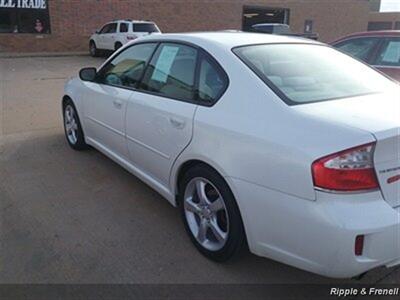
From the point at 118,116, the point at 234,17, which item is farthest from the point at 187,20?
the point at 118,116

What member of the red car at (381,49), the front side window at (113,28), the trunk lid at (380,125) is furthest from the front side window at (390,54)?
the front side window at (113,28)

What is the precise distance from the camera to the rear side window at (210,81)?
103 inches

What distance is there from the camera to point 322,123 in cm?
208

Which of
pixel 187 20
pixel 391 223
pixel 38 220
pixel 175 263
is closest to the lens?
pixel 391 223

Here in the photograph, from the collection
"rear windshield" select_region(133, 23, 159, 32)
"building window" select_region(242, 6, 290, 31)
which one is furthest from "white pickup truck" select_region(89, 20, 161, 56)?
"building window" select_region(242, 6, 290, 31)

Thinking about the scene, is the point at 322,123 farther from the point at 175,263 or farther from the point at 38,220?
the point at 38,220

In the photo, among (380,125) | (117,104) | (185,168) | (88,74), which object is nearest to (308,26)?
(88,74)

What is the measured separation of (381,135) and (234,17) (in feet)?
80.1

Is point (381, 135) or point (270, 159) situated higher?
point (381, 135)

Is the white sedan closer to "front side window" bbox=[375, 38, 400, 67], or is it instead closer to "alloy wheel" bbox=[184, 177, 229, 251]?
"alloy wheel" bbox=[184, 177, 229, 251]

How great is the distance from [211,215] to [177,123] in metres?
0.71

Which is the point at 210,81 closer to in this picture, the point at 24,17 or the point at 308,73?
the point at 308,73

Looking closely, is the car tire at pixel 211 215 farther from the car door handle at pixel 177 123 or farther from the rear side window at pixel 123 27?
the rear side window at pixel 123 27

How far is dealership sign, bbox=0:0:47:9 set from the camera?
1775 centimetres
